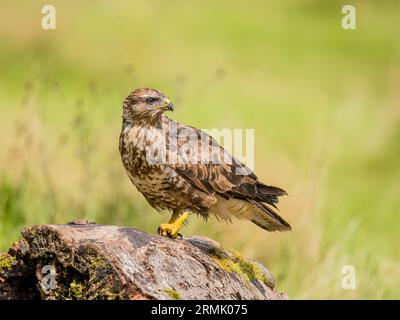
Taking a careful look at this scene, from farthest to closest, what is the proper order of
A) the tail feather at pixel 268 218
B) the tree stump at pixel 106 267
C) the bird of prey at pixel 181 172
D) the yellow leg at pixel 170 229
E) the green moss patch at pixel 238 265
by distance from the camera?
the tail feather at pixel 268 218 < the bird of prey at pixel 181 172 < the yellow leg at pixel 170 229 < the green moss patch at pixel 238 265 < the tree stump at pixel 106 267

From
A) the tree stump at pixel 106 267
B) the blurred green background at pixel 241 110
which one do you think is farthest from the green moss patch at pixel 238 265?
the blurred green background at pixel 241 110

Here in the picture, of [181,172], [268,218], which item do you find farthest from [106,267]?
[268,218]

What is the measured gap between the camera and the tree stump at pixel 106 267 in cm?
866

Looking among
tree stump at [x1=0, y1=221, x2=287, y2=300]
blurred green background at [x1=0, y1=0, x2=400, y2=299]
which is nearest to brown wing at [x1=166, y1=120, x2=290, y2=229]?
tree stump at [x1=0, y1=221, x2=287, y2=300]

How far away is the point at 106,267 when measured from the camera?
8.66 m

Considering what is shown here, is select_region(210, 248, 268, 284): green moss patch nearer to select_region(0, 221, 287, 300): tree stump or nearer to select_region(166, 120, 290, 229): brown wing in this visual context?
select_region(0, 221, 287, 300): tree stump

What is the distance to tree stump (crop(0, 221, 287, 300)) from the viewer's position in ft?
28.4

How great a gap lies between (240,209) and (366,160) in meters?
11.4

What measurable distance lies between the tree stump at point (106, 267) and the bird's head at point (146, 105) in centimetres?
143

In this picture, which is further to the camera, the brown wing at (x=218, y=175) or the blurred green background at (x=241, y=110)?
the blurred green background at (x=241, y=110)

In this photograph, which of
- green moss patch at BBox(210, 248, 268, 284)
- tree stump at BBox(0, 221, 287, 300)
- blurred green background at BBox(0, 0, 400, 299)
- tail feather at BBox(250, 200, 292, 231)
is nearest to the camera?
tree stump at BBox(0, 221, 287, 300)

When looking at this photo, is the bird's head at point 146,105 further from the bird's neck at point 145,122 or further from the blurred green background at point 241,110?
the blurred green background at point 241,110

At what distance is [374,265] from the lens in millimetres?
14594

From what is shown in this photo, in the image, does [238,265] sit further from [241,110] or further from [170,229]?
[241,110]
